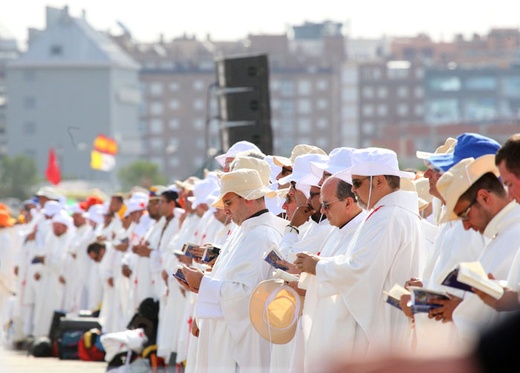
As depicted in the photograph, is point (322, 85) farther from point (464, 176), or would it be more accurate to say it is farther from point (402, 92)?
point (464, 176)

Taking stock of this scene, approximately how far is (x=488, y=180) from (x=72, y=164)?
14708 centimetres

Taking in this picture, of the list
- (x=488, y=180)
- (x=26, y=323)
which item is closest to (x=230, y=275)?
(x=488, y=180)

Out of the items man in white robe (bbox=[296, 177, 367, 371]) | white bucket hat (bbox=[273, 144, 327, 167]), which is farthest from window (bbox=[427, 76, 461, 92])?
man in white robe (bbox=[296, 177, 367, 371])

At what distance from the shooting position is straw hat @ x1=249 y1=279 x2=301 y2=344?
7.60 meters

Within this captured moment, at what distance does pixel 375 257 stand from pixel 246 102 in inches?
395

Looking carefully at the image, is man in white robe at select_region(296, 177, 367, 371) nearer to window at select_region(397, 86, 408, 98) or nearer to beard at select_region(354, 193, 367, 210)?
beard at select_region(354, 193, 367, 210)

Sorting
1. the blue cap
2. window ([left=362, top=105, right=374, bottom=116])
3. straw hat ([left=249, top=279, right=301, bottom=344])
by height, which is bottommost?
window ([left=362, top=105, right=374, bottom=116])

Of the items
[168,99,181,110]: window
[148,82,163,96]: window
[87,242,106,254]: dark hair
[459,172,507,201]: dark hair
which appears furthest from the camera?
[168,99,181,110]: window

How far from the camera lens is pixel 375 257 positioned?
6.75 metres

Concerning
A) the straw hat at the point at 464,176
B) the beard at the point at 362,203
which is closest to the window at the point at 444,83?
the beard at the point at 362,203

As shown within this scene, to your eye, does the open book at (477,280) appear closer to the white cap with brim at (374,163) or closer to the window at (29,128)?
the white cap with brim at (374,163)

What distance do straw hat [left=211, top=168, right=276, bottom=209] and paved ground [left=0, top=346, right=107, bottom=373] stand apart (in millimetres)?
6174

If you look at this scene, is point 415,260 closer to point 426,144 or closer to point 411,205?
point 411,205

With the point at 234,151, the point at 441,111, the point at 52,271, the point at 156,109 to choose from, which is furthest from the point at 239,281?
the point at 441,111
